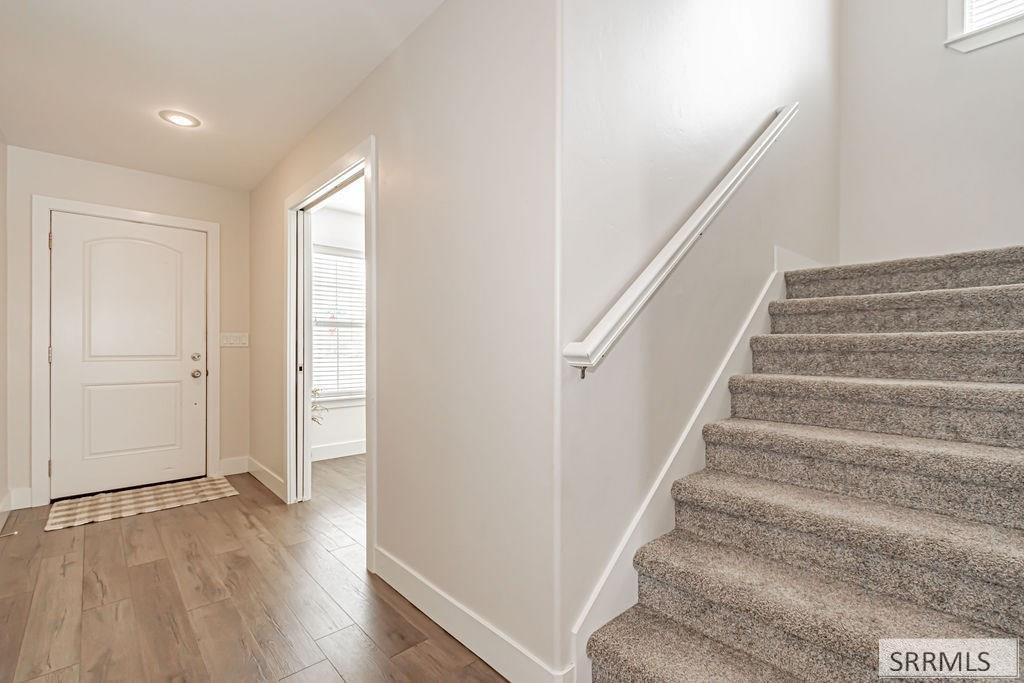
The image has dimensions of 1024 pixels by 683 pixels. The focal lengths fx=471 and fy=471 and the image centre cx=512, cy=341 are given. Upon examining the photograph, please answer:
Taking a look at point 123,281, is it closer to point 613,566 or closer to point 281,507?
point 281,507

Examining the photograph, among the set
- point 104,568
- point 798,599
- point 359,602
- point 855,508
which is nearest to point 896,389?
point 855,508

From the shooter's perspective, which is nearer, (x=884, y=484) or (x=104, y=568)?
(x=884, y=484)

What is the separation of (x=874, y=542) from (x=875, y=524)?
49 millimetres

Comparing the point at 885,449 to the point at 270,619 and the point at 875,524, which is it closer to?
the point at 875,524

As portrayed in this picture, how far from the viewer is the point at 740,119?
221 centimetres

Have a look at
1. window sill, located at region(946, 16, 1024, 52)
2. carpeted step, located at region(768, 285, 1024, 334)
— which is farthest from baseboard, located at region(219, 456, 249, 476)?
window sill, located at region(946, 16, 1024, 52)

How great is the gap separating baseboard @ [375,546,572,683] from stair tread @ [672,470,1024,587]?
0.76 metres

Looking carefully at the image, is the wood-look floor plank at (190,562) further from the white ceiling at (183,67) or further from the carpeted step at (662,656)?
the white ceiling at (183,67)

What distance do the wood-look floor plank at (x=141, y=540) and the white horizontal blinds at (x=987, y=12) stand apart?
18.5 feet

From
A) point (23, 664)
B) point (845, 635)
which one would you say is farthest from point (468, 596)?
point (23, 664)

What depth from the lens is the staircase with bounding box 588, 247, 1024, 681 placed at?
122 cm

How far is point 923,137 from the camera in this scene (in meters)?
3.13

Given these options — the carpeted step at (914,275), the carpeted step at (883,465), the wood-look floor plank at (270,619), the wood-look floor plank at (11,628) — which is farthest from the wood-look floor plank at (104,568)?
the carpeted step at (914,275)

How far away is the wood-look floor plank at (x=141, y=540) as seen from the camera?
243 centimetres
